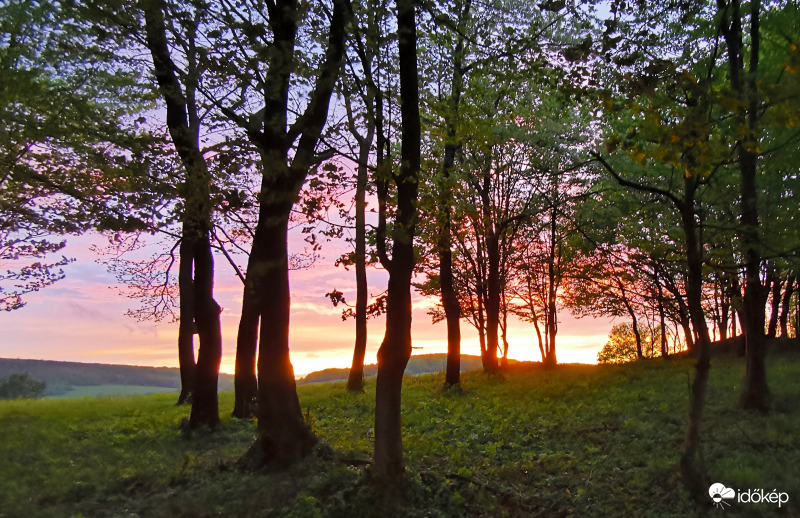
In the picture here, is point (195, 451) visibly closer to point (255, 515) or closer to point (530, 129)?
point (255, 515)

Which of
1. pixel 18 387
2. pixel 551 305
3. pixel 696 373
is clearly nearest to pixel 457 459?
pixel 696 373

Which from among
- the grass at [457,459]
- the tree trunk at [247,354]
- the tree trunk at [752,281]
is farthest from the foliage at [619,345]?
the tree trunk at [247,354]

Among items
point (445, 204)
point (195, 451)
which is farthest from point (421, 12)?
point (195, 451)

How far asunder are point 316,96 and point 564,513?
8.48 m

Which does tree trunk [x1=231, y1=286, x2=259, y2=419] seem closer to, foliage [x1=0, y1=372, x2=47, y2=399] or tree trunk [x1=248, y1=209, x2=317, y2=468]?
tree trunk [x1=248, y1=209, x2=317, y2=468]

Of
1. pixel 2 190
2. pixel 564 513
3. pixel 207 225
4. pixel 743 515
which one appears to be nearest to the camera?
pixel 743 515

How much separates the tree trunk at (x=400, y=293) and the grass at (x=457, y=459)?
2.23 feet

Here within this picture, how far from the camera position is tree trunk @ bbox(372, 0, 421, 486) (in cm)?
862

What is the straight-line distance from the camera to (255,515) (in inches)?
309

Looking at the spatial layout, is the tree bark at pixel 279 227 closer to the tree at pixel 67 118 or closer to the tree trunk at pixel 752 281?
the tree at pixel 67 118

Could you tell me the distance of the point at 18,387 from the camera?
3916 centimetres

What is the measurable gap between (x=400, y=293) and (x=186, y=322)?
14.6m

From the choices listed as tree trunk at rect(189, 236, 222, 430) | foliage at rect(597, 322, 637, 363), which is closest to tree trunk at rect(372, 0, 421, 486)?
tree trunk at rect(189, 236, 222, 430)

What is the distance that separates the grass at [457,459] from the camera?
8383mm
